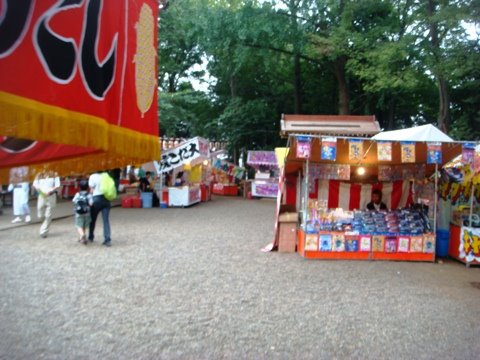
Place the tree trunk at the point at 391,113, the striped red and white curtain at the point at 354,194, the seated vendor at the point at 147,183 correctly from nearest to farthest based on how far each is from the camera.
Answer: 1. the striped red and white curtain at the point at 354,194
2. the seated vendor at the point at 147,183
3. the tree trunk at the point at 391,113

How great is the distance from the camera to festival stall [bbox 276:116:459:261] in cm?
869

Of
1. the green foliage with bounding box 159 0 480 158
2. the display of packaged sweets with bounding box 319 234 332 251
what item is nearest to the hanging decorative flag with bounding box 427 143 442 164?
the display of packaged sweets with bounding box 319 234 332 251

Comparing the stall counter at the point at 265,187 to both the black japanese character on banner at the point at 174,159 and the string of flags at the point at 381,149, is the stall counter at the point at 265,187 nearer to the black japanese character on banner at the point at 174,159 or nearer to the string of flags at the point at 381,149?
the black japanese character on banner at the point at 174,159

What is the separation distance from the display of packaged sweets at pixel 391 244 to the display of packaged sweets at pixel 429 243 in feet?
2.06

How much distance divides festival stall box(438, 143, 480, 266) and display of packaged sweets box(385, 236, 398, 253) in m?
1.38

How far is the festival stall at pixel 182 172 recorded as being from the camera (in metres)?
17.7

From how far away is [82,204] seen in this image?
9672 mm

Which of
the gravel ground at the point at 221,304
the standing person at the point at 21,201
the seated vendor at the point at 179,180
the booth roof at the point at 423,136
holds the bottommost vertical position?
the gravel ground at the point at 221,304

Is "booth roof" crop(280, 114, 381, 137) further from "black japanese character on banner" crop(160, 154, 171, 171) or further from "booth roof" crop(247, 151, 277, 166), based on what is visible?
"booth roof" crop(247, 151, 277, 166)

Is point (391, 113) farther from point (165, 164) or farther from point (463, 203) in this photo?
point (463, 203)

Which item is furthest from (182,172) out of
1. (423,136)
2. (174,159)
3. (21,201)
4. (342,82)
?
(423,136)

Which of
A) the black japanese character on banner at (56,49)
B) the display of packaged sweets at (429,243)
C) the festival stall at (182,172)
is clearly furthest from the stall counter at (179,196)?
the black japanese character on banner at (56,49)

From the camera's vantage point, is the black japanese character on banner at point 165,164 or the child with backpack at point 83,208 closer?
the child with backpack at point 83,208

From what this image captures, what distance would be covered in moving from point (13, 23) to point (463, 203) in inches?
432
